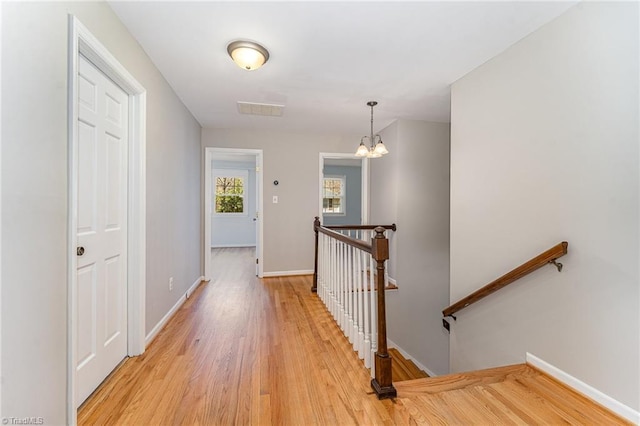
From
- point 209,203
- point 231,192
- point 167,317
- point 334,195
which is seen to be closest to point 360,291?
point 167,317

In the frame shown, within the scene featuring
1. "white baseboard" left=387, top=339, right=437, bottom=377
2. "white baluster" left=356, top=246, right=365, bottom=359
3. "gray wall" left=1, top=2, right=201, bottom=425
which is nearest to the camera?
"gray wall" left=1, top=2, right=201, bottom=425

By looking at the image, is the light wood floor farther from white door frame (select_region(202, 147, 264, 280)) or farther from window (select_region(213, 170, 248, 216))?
window (select_region(213, 170, 248, 216))

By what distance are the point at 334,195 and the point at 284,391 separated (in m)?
6.67

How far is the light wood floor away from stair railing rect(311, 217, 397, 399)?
0.35 feet

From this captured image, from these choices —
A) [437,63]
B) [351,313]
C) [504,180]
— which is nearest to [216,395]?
[351,313]

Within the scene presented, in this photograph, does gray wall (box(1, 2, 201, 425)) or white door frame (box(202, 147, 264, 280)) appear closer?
gray wall (box(1, 2, 201, 425))

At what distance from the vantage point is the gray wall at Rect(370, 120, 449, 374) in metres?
3.92

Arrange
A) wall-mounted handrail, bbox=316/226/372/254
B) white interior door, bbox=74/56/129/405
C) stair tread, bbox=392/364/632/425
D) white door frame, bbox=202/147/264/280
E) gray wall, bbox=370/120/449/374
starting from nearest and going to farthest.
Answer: stair tread, bbox=392/364/632/425, white interior door, bbox=74/56/129/405, wall-mounted handrail, bbox=316/226/372/254, gray wall, bbox=370/120/449/374, white door frame, bbox=202/147/264/280

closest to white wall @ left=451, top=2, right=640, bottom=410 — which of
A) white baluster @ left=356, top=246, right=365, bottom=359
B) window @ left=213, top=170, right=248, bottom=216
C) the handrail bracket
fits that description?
the handrail bracket

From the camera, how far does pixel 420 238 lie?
4020 millimetres

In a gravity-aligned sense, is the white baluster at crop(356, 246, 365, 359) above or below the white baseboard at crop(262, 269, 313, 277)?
above

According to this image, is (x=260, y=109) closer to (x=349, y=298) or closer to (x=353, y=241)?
(x=353, y=241)

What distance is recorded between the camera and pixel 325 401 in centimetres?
154

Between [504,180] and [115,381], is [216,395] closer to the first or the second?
[115,381]
